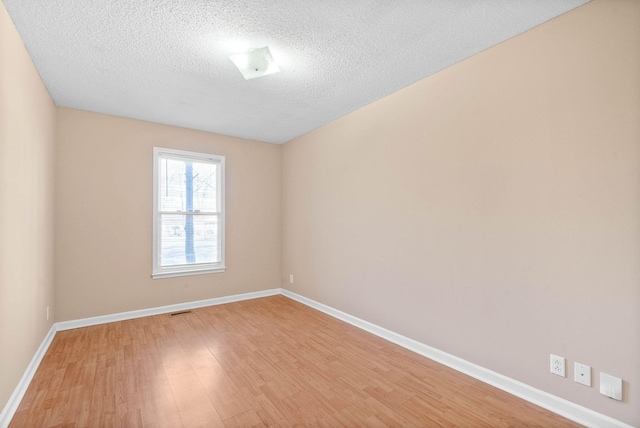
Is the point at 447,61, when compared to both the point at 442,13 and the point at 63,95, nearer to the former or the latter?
the point at 442,13

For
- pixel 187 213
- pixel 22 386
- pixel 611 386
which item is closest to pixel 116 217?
pixel 187 213

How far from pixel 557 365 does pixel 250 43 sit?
315 centimetres

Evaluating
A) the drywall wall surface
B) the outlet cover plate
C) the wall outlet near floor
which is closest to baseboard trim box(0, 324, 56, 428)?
the drywall wall surface

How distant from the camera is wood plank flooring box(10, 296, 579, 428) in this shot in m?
1.86

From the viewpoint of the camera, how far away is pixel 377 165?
3273mm

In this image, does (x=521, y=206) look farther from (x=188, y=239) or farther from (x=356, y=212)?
(x=188, y=239)

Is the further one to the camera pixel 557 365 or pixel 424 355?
pixel 424 355

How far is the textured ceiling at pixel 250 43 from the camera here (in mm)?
1864

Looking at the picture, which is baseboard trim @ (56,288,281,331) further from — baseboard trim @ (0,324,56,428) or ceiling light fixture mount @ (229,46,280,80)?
ceiling light fixture mount @ (229,46,280,80)

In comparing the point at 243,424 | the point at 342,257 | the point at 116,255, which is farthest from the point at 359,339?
the point at 116,255

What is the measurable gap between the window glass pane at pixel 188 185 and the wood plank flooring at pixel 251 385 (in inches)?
69.2

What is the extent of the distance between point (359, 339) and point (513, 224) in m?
1.89

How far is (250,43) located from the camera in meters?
2.21

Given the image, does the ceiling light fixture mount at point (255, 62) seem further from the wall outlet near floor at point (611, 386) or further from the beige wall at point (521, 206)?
the wall outlet near floor at point (611, 386)
